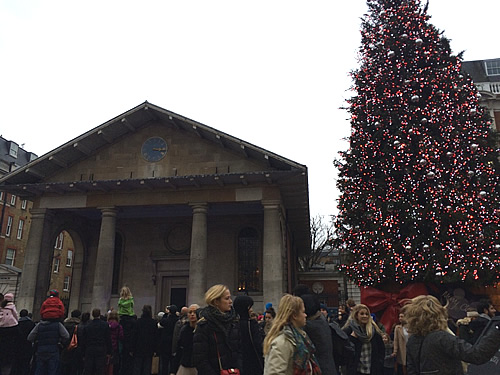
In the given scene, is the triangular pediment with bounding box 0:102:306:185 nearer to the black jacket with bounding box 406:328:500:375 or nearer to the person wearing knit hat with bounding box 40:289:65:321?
the person wearing knit hat with bounding box 40:289:65:321

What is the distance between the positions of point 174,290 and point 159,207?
15.0 ft

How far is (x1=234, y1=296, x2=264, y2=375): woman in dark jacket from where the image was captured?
4.79 m

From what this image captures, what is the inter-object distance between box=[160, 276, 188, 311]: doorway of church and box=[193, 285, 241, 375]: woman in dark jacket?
56.2 ft

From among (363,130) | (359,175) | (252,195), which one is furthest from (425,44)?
(252,195)

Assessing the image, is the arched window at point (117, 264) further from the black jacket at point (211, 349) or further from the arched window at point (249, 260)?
the black jacket at point (211, 349)

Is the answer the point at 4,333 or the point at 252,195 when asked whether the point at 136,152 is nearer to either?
the point at 252,195

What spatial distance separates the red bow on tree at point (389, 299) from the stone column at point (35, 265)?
13.5 meters

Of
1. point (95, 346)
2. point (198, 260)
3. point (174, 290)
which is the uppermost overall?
point (198, 260)

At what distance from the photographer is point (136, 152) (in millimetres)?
19266

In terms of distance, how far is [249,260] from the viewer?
20531 millimetres

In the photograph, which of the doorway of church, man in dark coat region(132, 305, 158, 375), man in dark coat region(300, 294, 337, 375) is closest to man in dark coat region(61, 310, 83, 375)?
man in dark coat region(132, 305, 158, 375)

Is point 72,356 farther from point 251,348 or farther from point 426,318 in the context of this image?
point 426,318

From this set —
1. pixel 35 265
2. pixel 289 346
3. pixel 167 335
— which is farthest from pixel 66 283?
pixel 289 346

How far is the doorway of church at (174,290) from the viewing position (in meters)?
21.0
